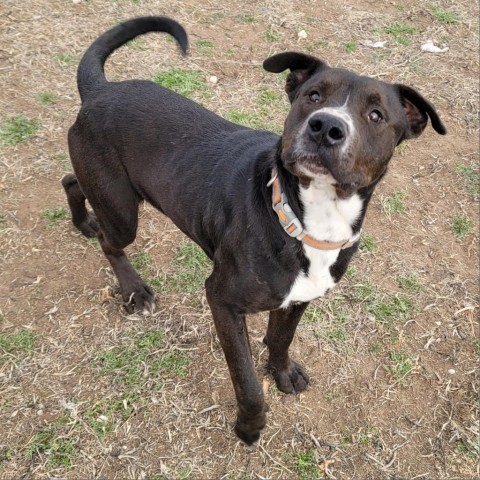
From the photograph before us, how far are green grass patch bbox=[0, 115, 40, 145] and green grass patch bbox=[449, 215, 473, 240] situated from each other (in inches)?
161

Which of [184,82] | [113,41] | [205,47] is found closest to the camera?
[113,41]

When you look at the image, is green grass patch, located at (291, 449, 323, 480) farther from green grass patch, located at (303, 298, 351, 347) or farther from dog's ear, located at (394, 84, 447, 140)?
dog's ear, located at (394, 84, 447, 140)

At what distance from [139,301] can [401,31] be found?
524cm

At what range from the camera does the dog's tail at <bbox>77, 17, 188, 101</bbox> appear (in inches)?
130

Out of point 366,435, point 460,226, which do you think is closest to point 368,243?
point 460,226

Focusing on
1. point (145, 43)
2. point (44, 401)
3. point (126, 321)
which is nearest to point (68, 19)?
point (145, 43)

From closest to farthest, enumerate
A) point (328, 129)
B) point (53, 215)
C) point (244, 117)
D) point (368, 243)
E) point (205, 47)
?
point (328, 129)
point (53, 215)
point (368, 243)
point (244, 117)
point (205, 47)

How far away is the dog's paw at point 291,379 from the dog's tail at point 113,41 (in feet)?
7.37

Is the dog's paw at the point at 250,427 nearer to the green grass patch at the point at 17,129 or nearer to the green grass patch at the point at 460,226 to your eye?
the green grass patch at the point at 460,226

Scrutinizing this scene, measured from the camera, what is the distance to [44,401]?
338cm

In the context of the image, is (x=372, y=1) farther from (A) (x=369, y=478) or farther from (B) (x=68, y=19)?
(A) (x=369, y=478)

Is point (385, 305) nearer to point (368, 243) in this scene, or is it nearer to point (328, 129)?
point (368, 243)

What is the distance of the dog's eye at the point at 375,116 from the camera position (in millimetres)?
2557

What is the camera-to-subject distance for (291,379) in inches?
140
